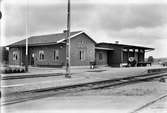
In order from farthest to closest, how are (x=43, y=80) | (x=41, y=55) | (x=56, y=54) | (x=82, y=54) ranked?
(x=41, y=55)
(x=82, y=54)
(x=56, y=54)
(x=43, y=80)

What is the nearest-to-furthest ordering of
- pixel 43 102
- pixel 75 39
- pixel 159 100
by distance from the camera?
pixel 43 102 < pixel 159 100 < pixel 75 39

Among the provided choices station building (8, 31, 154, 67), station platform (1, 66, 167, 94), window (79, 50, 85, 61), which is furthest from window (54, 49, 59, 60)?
station platform (1, 66, 167, 94)

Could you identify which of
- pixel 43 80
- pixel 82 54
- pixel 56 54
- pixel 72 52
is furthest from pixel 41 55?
pixel 43 80

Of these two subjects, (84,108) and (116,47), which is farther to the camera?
(116,47)

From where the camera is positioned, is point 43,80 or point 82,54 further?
point 82,54

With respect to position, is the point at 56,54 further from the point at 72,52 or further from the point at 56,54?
the point at 72,52

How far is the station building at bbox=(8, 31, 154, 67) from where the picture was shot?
2800cm

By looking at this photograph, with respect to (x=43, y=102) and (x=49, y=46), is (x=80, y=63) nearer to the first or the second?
(x=49, y=46)

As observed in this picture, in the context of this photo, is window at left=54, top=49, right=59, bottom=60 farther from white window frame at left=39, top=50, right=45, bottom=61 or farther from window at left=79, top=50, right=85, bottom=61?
window at left=79, top=50, right=85, bottom=61

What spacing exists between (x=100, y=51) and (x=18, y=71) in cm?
1739

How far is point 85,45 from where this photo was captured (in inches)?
1187

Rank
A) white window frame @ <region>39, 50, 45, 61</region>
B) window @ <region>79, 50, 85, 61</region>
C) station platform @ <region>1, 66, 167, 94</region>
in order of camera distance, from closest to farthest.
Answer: station platform @ <region>1, 66, 167, 94</region>, window @ <region>79, 50, 85, 61</region>, white window frame @ <region>39, 50, 45, 61</region>

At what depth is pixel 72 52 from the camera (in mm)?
27953

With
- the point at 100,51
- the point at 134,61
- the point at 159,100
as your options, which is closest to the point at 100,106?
the point at 159,100
